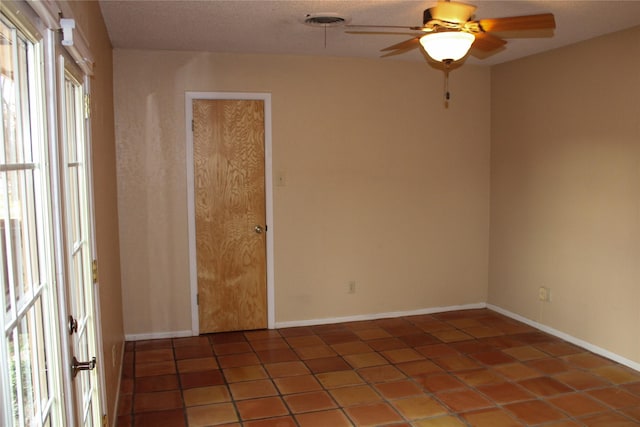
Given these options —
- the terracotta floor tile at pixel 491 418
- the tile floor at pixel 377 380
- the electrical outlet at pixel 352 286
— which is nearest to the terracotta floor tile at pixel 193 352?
the tile floor at pixel 377 380

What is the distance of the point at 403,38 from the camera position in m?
4.17

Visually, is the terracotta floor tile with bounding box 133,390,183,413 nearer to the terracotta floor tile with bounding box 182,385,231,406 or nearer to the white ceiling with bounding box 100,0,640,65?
the terracotta floor tile with bounding box 182,385,231,406

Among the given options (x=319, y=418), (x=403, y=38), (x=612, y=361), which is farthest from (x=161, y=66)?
(x=612, y=361)

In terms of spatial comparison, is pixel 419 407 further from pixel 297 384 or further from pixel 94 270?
pixel 94 270

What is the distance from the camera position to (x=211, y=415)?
333 centimetres

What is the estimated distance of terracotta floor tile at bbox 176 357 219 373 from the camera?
4055 mm

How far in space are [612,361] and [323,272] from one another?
7.94 feet

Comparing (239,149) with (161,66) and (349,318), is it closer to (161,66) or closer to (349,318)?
(161,66)

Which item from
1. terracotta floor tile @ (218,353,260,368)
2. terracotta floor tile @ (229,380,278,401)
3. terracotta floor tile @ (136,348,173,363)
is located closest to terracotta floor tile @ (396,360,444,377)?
terracotta floor tile @ (229,380,278,401)

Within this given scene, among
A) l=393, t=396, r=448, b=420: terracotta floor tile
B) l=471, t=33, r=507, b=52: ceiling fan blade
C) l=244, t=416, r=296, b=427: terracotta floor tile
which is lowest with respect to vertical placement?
l=244, t=416, r=296, b=427: terracotta floor tile

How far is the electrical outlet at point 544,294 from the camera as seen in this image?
15.6 ft

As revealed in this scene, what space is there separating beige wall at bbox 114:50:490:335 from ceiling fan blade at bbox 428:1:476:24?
7.51 ft

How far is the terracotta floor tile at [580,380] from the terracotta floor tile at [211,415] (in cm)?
225

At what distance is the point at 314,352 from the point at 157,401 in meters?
1.33
